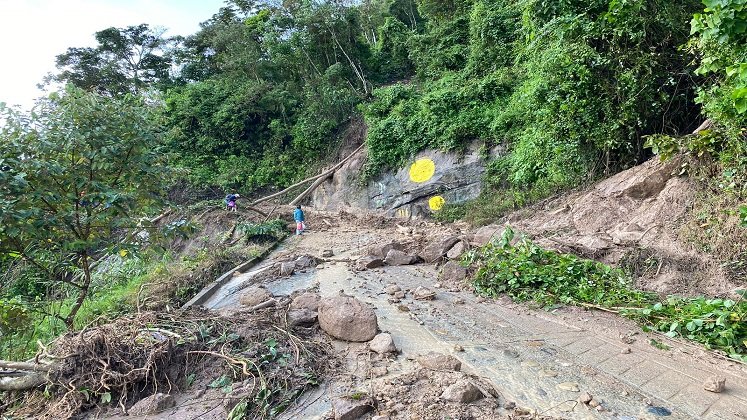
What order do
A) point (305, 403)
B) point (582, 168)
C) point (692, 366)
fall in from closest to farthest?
point (305, 403), point (692, 366), point (582, 168)

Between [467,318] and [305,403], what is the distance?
2450 mm

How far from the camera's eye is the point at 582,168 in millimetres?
8820

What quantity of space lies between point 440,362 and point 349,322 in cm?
110

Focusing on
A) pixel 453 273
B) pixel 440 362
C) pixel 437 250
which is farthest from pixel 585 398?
pixel 437 250

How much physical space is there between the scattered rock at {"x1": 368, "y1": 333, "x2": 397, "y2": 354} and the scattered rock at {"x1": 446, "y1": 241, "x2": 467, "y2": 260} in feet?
11.7

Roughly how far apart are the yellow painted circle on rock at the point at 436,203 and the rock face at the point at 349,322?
9.24 meters

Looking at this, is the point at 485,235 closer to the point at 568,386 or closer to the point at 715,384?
the point at 568,386

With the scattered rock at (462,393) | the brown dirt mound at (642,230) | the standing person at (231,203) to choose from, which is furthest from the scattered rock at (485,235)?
the standing person at (231,203)

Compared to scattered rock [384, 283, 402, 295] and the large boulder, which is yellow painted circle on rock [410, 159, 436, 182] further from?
scattered rock [384, 283, 402, 295]

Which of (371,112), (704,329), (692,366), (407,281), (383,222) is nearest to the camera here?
(692,366)

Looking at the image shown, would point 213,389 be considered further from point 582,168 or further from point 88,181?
point 582,168

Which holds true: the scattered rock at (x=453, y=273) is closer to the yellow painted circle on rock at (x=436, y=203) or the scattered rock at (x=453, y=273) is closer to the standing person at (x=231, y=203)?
the yellow painted circle on rock at (x=436, y=203)

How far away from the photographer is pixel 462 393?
109 inches

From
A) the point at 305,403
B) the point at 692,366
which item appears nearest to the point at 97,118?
the point at 305,403
